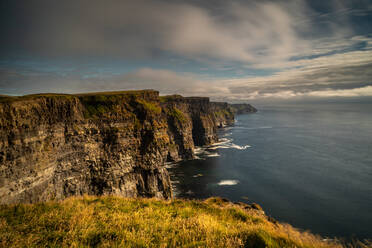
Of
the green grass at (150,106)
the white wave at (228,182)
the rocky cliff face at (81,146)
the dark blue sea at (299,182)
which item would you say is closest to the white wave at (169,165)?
the dark blue sea at (299,182)

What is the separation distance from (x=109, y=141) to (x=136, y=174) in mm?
11386

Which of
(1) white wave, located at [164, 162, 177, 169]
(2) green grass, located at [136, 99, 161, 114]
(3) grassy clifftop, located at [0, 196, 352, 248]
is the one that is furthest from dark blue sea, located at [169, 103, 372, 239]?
(3) grassy clifftop, located at [0, 196, 352, 248]

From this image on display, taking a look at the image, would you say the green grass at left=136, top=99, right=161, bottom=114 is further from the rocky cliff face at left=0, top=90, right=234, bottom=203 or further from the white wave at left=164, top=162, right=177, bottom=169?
the white wave at left=164, top=162, right=177, bottom=169

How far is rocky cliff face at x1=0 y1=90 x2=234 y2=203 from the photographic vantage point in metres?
26.3

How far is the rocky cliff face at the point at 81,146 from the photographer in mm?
26312

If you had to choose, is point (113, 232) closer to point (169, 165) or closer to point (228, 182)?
point (228, 182)

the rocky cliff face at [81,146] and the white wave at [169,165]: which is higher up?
the rocky cliff face at [81,146]

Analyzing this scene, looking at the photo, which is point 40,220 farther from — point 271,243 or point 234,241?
point 271,243

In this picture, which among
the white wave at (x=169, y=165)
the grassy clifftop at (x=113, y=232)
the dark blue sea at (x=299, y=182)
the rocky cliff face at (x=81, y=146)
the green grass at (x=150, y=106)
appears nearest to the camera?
the grassy clifftop at (x=113, y=232)

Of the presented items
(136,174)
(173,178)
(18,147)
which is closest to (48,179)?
(18,147)

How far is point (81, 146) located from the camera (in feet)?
128

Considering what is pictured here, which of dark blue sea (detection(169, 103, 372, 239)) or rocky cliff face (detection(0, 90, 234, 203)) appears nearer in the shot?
rocky cliff face (detection(0, 90, 234, 203))

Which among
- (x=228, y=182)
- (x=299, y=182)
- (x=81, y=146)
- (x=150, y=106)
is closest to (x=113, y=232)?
(x=81, y=146)

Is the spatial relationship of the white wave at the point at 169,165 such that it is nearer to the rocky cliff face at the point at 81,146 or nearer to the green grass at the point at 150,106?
the rocky cliff face at the point at 81,146
